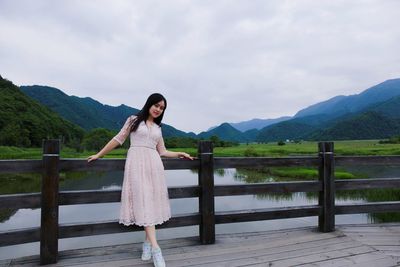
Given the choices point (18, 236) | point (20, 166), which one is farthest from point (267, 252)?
point (20, 166)

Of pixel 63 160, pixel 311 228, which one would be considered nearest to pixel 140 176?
pixel 63 160

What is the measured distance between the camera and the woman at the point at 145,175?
3.80 metres

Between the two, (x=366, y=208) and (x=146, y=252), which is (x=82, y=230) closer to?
(x=146, y=252)

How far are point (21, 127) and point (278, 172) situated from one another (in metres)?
65.4

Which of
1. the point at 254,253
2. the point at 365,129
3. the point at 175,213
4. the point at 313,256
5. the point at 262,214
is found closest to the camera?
A: the point at 313,256

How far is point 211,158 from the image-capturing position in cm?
460

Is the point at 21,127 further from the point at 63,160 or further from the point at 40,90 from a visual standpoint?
the point at 40,90

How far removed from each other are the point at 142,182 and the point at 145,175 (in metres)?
0.09

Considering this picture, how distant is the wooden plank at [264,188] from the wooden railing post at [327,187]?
12cm

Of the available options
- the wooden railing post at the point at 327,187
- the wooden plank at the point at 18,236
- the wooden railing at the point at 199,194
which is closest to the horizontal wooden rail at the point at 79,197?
the wooden railing at the point at 199,194

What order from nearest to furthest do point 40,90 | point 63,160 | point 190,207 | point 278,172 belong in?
1. point 63,160
2. point 190,207
3. point 278,172
4. point 40,90

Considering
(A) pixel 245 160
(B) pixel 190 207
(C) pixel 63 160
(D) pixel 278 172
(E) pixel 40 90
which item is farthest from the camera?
(E) pixel 40 90

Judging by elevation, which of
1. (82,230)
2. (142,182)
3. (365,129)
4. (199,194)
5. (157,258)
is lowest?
(157,258)

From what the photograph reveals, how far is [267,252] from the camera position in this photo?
4.17 metres
